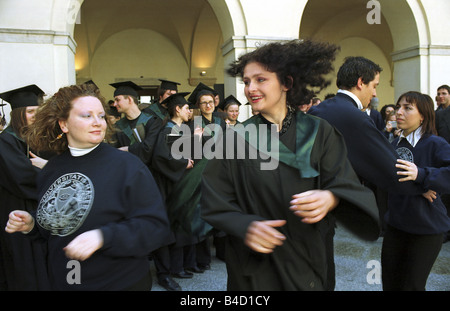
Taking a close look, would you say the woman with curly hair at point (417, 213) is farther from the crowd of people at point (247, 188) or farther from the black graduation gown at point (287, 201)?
the black graduation gown at point (287, 201)

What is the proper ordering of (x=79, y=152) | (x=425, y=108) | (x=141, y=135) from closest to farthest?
(x=79, y=152)
(x=425, y=108)
(x=141, y=135)

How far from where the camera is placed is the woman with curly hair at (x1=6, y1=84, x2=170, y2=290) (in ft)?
6.14

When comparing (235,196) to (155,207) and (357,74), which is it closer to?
(155,207)

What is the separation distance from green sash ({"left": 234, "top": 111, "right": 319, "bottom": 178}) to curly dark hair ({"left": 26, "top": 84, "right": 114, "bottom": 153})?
0.95 meters

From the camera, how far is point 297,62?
188 centimetres

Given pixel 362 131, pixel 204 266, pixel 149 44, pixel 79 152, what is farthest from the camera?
pixel 149 44

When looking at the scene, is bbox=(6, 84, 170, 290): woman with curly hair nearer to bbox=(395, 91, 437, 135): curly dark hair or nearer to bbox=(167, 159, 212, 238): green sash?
bbox=(167, 159, 212, 238): green sash

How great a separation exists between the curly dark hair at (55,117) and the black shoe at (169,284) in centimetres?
244

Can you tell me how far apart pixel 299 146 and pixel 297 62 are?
43 cm

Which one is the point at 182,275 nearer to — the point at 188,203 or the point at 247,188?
the point at 188,203

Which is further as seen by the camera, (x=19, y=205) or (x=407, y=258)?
(x=19, y=205)

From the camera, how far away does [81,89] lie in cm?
218

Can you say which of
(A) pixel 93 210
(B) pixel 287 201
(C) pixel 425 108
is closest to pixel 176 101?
(C) pixel 425 108

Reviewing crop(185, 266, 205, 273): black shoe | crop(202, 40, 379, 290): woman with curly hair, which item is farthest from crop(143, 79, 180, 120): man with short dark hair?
crop(202, 40, 379, 290): woman with curly hair
